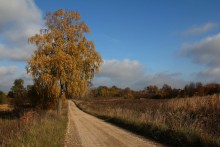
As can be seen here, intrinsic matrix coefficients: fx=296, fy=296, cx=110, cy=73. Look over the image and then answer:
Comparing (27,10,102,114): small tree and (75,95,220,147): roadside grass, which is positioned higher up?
(27,10,102,114): small tree

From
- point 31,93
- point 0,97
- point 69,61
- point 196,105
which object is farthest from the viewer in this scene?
point 0,97

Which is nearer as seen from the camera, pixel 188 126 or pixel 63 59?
pixel 188 126

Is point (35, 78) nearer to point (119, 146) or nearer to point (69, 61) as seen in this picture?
point (69, 61)

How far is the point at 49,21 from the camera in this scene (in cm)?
3186

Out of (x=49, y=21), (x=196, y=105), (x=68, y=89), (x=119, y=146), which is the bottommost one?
(x=119, y=146)

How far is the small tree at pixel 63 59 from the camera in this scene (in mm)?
29484

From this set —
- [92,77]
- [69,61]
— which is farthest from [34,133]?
[92,77]

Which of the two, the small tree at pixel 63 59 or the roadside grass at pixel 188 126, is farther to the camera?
the small tree at pixel 63 59

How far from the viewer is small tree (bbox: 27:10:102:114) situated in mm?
29484

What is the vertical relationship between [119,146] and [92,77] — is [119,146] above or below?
below

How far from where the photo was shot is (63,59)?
96.1 feet

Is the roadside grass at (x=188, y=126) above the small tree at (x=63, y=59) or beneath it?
A: beneath

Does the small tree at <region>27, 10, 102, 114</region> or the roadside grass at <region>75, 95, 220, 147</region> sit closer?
the roadside grass at <region>75, 95, 220, 147</region>

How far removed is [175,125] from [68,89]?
56.3ft
